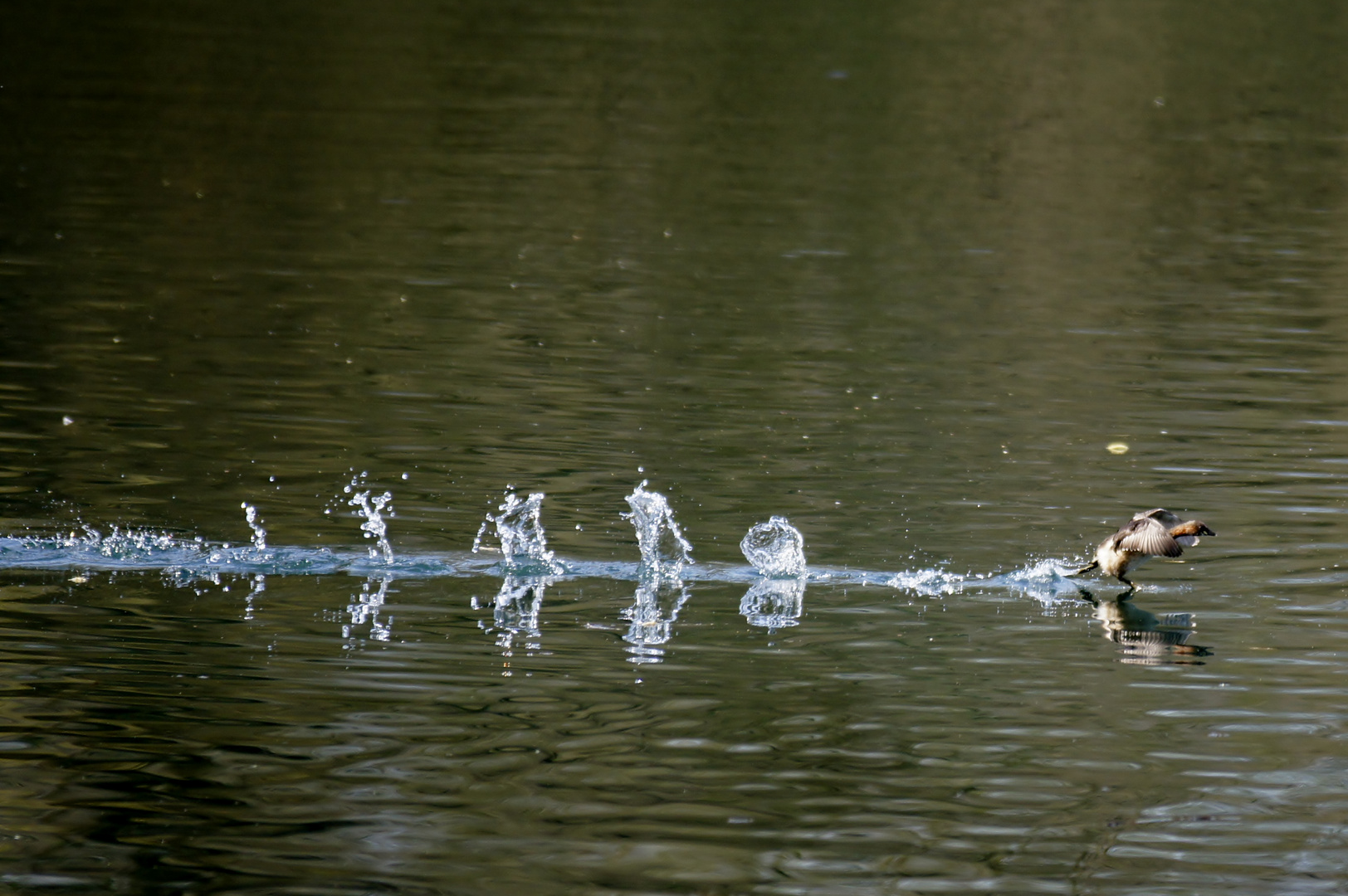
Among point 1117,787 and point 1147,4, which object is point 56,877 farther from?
point 1147,4

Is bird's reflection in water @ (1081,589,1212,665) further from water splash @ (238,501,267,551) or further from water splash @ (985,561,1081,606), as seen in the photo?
water splash @ (238,501,267,551)

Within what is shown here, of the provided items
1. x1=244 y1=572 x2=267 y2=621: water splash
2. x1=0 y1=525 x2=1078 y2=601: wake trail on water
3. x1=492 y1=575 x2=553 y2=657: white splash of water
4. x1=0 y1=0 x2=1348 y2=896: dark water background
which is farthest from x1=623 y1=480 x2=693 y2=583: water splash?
x1=244 y1=572 x2=267 y2=621: water splash

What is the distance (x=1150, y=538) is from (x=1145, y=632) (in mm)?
476

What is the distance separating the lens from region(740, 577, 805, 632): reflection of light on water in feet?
32.6

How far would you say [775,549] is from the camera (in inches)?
432

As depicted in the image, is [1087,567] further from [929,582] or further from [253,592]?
[253,592]

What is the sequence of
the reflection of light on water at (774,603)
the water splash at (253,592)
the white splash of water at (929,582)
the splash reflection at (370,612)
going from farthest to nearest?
the white splash of water at (929,582) < the reflection of light on water at (774,603) < the water splash at (253,592) < the splash reflection at (370,612)

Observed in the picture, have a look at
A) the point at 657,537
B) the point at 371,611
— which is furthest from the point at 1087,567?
the point at 371,611

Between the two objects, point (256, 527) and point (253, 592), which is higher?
point (256, 527)

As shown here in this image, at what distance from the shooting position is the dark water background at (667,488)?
731 cm

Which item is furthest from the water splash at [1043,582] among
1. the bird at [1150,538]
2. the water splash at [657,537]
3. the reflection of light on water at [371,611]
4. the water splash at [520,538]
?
the reflection of light on water at [371,611]

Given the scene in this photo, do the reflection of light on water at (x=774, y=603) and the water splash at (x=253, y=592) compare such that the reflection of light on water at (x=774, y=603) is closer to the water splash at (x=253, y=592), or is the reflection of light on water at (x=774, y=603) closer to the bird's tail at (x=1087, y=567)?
the bird's tail at (x=1087, y=567)

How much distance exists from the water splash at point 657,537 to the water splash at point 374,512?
1.36m

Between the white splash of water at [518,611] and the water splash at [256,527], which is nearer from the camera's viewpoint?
the white splash of water at [518,611]
